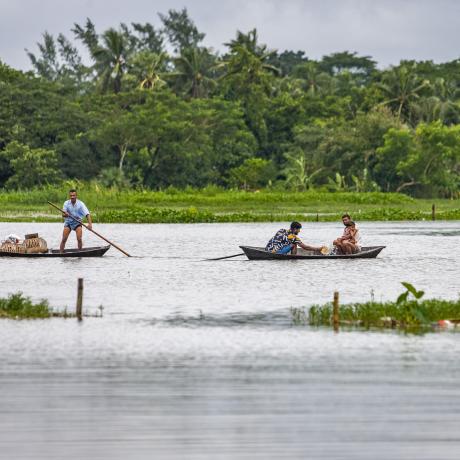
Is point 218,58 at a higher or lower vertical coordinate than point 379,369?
higher

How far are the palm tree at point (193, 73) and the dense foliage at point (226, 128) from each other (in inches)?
3.9

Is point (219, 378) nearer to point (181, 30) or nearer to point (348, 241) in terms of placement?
point (348, 241)

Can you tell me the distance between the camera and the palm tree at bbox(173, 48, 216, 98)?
76438mm

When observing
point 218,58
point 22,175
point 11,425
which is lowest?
point 11,425

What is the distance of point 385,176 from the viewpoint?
237 feet

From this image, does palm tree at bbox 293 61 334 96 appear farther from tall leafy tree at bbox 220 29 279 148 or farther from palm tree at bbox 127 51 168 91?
palm tree at bbox 127 51 168 91

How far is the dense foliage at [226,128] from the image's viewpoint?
67.8m

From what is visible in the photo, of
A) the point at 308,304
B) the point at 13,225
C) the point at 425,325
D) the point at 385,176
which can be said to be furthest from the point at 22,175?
the point at 425,325

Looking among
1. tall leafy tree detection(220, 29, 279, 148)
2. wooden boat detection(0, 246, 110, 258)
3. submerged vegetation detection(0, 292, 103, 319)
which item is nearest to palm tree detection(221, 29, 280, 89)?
tall leafy tree detection(220, 29, 279, 148)

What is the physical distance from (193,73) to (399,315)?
2400 inches

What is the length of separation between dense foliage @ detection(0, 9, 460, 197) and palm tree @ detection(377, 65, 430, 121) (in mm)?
98

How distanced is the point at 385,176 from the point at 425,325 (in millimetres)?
54865

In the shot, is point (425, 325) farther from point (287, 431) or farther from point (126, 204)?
point (126, 204)

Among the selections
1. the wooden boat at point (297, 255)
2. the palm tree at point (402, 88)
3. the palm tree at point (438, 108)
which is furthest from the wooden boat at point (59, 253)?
the palm tree at point (438, 108)
